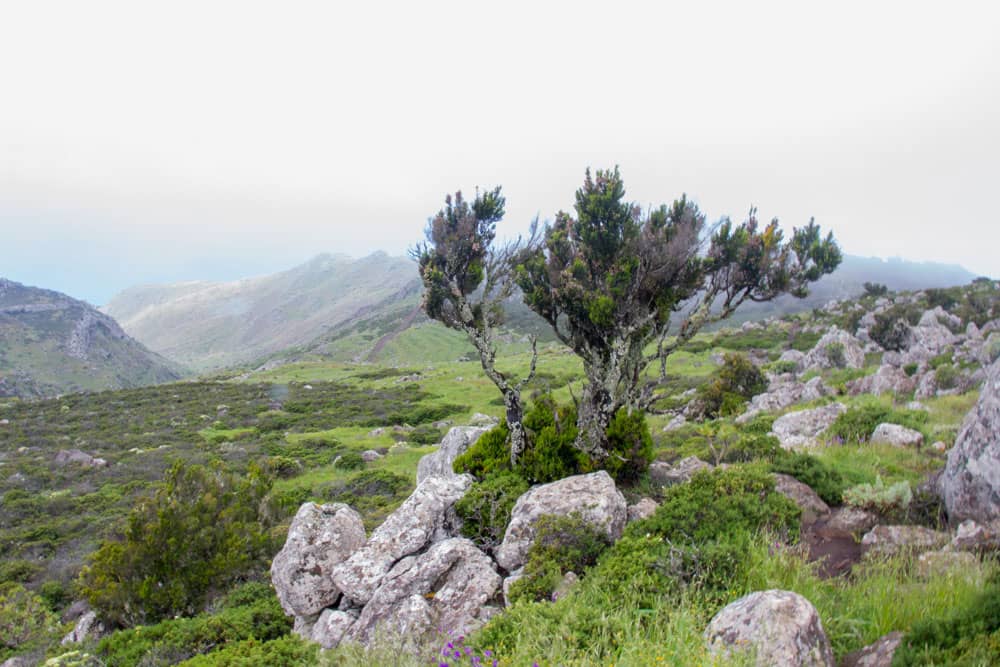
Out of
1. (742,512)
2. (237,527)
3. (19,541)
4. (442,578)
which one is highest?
(742,512)

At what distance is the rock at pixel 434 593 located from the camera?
735 cm

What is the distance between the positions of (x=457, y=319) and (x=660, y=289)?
5.20 metres

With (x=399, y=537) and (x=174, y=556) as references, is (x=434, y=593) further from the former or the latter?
(x=174, y=556)

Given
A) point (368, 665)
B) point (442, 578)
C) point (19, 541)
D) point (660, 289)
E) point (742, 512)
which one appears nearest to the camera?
point (368, 665)

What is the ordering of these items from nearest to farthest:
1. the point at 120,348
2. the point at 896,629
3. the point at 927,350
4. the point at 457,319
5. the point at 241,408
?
the point at 896,629, the point at 457,319, the point at 927,350, the point at 241,408, the point at 120,348

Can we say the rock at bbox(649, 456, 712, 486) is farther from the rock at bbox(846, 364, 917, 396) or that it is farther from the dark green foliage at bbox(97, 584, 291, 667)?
the rock at bbox(846, 364, 917, 396)

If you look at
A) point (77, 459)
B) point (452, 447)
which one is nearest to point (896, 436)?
point (452, 447)

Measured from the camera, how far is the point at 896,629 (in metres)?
4.89

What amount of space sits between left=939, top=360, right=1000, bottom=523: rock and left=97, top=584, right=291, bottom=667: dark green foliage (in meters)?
10.6

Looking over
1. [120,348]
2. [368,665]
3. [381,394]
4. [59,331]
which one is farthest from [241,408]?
[120,348]

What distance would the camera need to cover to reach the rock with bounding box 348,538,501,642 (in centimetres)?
735

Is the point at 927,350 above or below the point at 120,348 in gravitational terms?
above

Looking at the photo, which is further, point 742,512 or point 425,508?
point 425,508

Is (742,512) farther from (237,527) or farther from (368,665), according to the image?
(237,527)
